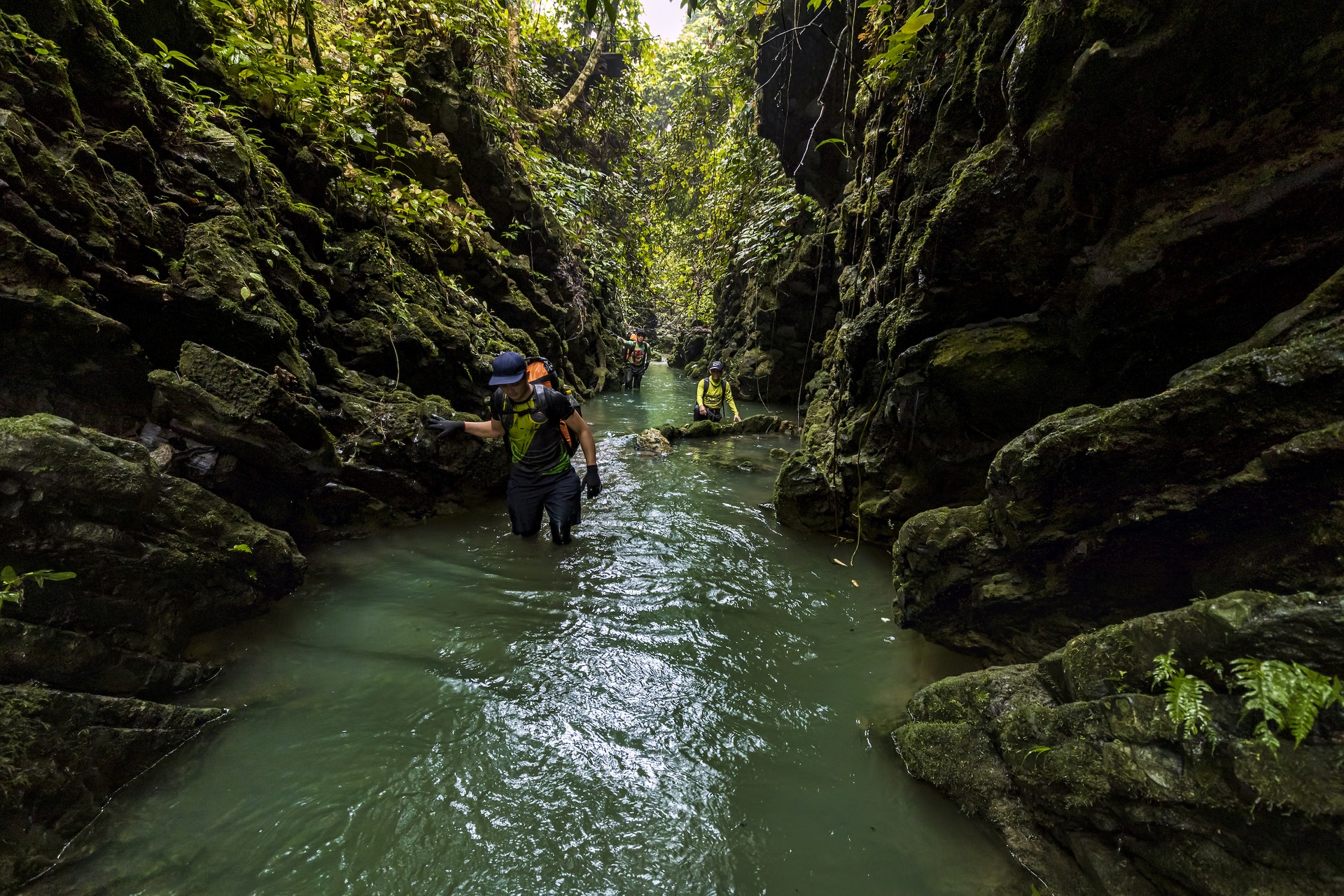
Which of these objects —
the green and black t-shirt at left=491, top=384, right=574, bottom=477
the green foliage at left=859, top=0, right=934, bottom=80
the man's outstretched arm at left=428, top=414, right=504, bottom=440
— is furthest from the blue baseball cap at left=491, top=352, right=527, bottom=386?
the green foliage at left=859, top=0, right=934, bottom=80

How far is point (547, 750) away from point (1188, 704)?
2686mm

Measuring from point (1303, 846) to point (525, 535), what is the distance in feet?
16.9

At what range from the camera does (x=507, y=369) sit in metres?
4.71

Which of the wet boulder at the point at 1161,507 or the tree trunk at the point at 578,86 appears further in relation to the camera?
the tree trunk at the point at 578,86

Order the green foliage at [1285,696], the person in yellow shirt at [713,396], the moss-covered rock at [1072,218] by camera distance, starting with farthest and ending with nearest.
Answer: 1. the person in yellow shirt at [713,396]
2. the moss-covered rock at [1072,218]
3. the green foliage at [1285,696]

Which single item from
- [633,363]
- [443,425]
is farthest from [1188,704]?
[633,363]

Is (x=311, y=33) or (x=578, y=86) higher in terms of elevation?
(x=578, y=86)

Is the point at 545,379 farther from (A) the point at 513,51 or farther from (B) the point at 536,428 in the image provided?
(A) the point at 513,51

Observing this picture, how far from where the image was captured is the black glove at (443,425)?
5.09 metres

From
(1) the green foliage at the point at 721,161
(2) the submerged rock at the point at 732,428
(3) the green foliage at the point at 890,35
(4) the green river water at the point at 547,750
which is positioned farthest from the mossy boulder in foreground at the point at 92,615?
(1) the green foliage at the point at 721,161

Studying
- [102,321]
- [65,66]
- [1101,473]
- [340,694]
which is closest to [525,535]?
[340,694]

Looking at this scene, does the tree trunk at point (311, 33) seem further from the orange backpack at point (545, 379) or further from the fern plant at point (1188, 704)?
the fern plant at point (1188, 704)

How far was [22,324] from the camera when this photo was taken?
307 centimetres

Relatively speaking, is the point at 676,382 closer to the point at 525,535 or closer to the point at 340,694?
the point at 525,535
